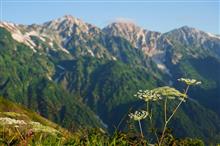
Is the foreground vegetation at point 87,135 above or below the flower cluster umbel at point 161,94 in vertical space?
below

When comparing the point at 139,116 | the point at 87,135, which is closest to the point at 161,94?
the point at 139,116

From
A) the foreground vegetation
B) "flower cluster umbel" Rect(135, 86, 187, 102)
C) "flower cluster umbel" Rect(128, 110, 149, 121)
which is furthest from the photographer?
"flower cluster umbel" Rect(128, 110, 149, 121)

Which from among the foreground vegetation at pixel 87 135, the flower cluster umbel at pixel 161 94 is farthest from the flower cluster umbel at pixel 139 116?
the flower cluster umbel at pixel 161 94

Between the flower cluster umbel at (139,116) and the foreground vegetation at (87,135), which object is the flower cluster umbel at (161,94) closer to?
the foreground vegetation at (87,135)

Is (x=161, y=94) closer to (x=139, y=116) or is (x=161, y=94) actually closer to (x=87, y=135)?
(x=139, y=116)

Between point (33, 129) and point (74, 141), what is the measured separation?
Answer: 76cm

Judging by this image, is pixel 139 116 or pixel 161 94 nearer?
pixel 161 94

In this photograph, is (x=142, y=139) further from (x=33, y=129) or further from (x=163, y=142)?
(x=33, y=129)

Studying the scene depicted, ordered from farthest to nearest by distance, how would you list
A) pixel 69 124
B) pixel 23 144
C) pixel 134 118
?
pixel 69 124
pixel 134 118
pixel 23 144

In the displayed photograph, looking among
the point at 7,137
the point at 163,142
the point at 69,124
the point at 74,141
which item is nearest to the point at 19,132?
the point at 7,137

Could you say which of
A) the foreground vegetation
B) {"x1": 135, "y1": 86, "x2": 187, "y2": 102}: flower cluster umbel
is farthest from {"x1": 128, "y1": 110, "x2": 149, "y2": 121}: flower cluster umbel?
{"x1": 135, "y1": 86, "x2": 187, "y2": 102}: flower cluster umbel

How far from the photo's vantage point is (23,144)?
685 cm

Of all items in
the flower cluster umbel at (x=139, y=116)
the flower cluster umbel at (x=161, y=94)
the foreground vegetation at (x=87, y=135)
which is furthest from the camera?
the flower cluster umbel at (x=139, y=116)

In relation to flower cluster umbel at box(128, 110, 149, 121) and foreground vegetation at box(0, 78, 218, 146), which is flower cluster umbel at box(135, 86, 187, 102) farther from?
flower cluster umbel at box(128, 110, 149, 121)
